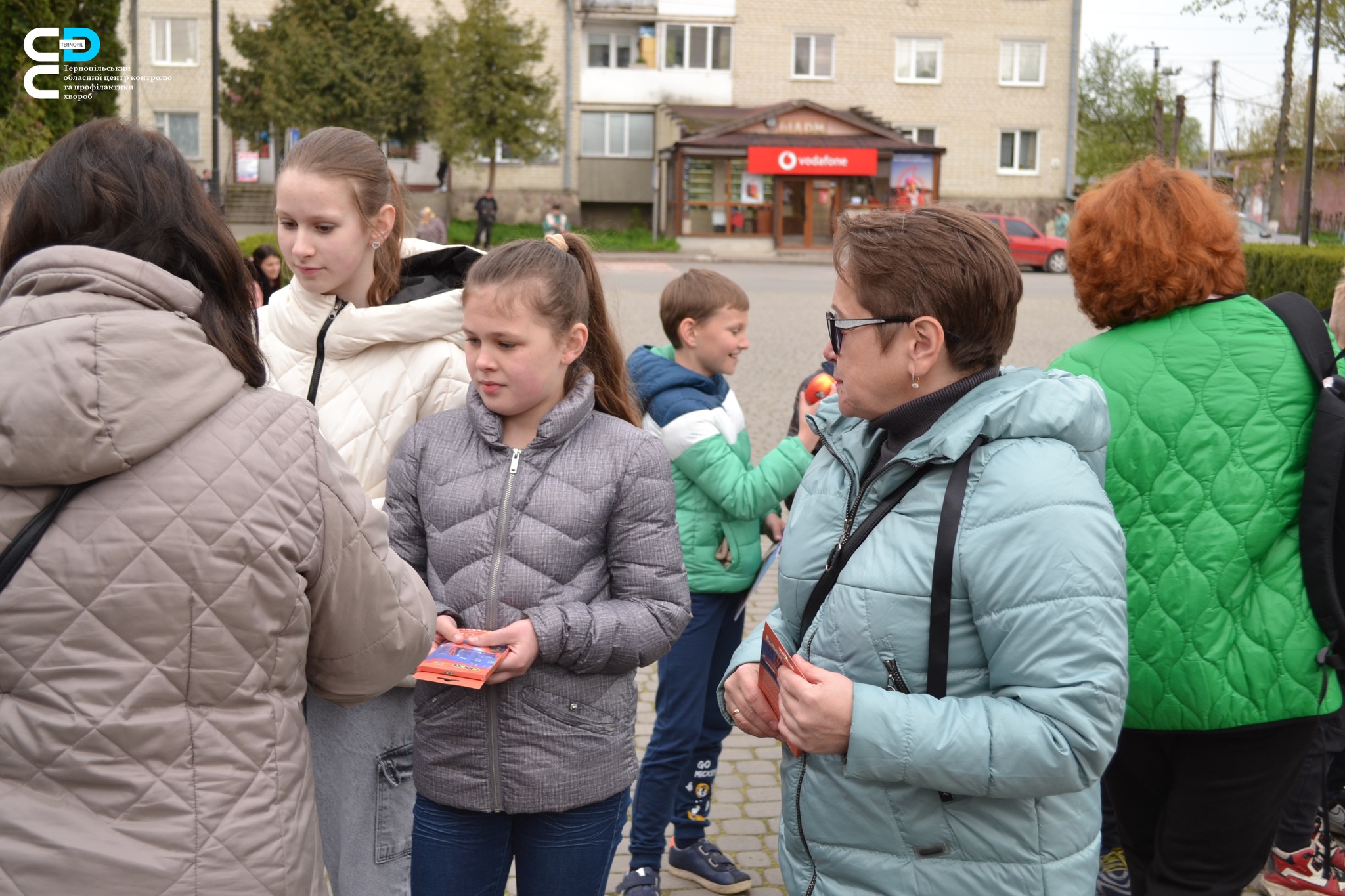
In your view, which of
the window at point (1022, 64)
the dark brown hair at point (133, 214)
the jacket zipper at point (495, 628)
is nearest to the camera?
the dark brown hair at point (133, 214)

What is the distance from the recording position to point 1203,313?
2953 mm

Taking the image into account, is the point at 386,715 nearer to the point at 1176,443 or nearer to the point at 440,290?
the point at 440,290

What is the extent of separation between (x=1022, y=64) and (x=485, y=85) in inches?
760

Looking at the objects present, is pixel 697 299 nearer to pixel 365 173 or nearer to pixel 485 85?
pixel 365 173

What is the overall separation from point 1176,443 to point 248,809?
2146 mm

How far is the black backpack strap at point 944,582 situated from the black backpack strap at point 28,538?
4.29ft

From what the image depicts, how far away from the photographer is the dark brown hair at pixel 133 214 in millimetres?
→ 1851

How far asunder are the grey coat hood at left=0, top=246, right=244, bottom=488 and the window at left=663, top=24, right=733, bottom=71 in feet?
142

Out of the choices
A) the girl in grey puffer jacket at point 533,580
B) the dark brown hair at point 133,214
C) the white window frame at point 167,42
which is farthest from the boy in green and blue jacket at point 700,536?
the white window frame at point 167,42

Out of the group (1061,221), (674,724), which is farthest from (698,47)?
(674,724)

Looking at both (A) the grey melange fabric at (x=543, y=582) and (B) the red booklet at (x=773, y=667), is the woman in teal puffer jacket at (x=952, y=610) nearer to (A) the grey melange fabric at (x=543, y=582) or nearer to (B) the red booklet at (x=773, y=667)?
(B) the red booklet at (x=773, y=667)

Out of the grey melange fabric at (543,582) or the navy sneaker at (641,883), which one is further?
the navy sneaker at (641,883)

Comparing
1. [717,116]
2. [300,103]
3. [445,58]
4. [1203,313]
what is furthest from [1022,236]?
[1203,313]

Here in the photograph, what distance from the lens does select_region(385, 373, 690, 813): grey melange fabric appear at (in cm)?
269
